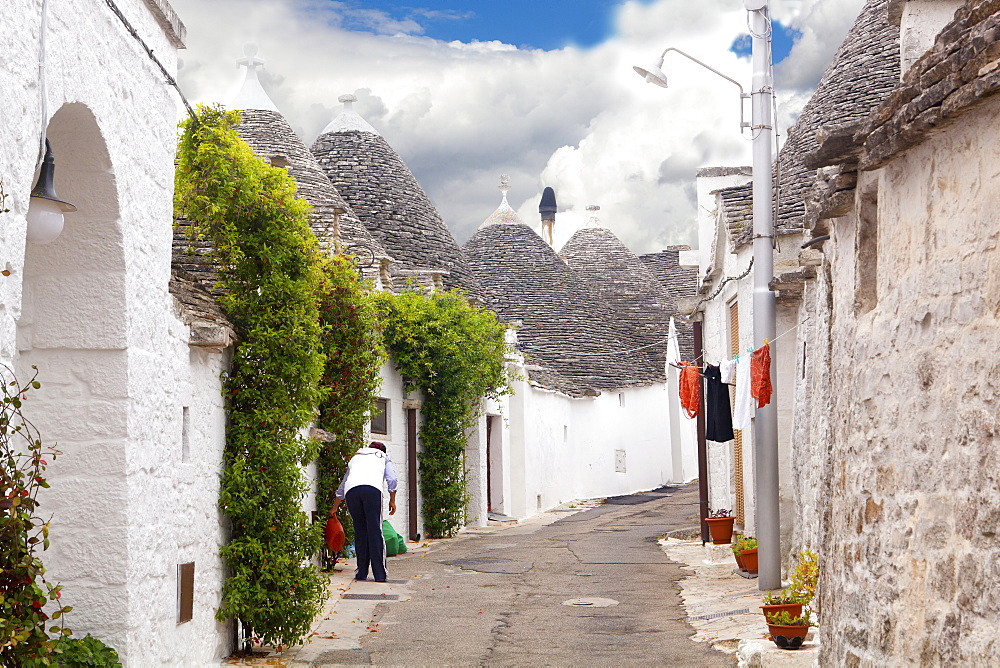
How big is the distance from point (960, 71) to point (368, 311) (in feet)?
A: 30.3

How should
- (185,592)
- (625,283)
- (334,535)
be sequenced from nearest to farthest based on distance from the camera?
(185,592)
(334,535)
(625,283)

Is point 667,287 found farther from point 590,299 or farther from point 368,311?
point 368,311

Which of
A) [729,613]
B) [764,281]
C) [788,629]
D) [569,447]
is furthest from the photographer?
[569,447]

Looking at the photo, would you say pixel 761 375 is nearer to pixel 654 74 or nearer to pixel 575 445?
pixel 654 74

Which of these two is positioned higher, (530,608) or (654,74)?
(654,74)

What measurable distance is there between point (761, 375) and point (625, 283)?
2981 cm

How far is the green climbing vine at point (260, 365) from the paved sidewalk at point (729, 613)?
309 centimetres

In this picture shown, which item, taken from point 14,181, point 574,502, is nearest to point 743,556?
point 14,181

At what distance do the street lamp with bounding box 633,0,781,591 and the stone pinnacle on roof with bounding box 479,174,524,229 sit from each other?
24.5 m

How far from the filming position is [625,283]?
3919 cm

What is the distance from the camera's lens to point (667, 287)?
42.2 metres

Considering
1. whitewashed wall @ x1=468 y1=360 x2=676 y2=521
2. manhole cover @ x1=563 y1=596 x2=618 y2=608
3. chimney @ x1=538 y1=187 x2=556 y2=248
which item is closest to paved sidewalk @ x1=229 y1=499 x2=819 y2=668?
manhole cover @ x1=563 y1=596 x2=618 y2=608

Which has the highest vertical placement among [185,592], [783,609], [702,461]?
[702,461]

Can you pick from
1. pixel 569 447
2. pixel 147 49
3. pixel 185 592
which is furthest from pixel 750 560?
pixel 569 447
